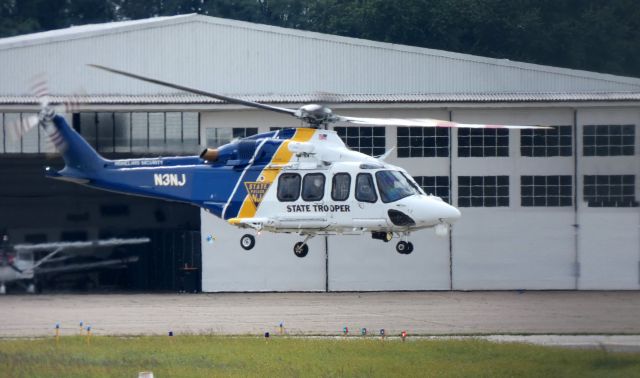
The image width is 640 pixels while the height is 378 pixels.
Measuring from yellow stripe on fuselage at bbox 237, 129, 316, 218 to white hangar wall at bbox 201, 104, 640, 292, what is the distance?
1763cm

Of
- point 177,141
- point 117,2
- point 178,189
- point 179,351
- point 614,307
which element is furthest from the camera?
point 117,2

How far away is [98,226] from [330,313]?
448 inches

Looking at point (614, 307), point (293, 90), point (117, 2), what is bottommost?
point (614, 307)

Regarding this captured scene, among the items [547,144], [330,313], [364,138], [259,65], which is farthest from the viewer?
[259,65]

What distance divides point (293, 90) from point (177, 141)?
299 inches

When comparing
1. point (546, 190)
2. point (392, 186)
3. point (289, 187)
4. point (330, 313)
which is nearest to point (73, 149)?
point (289, 187)

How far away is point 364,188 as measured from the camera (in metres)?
30.3

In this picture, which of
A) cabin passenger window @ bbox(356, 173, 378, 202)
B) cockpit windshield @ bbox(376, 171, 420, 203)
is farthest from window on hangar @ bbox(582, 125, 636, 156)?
cabin passenger window @ bbox(356, 173, 378, 202)

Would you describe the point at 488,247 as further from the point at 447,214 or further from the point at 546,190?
the point at 447,214

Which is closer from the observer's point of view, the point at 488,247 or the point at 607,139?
the point at 607,139

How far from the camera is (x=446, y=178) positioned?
48.2 metres

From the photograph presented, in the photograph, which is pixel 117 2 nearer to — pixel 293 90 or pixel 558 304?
pixel 293 90

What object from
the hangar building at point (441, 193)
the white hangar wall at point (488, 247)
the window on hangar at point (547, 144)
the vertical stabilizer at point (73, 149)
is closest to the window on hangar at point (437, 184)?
the hangar building at point (441, 193)

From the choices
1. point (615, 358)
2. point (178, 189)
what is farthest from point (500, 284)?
point (178, 189)
